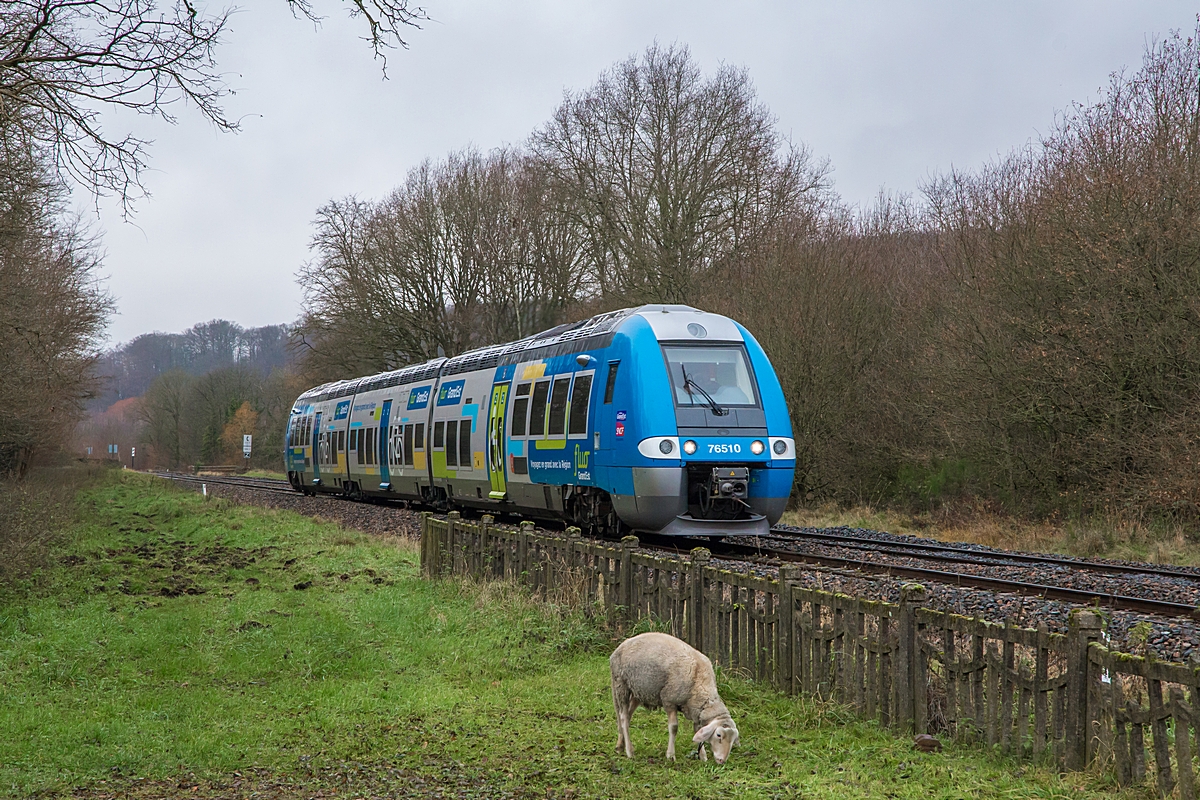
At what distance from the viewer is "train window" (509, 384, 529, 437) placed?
17.1 m

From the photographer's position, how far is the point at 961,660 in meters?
5.89

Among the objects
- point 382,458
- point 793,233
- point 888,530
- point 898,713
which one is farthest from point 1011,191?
point 898,713

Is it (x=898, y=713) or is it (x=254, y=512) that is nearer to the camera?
(x=898, y=713)

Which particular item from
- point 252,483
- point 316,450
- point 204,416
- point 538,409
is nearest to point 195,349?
point 204,416

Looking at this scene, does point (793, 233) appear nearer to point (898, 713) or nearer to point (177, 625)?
point (177, 625)

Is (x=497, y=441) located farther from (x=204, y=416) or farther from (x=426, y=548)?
(x=204, y=416)

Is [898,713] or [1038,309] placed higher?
[1038,309]

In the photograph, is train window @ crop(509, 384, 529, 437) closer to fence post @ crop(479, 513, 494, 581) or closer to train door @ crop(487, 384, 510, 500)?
train door @ crop(487, 384, 510, 500)

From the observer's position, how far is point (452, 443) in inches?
821

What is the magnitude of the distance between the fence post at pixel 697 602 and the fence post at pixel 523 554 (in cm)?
324

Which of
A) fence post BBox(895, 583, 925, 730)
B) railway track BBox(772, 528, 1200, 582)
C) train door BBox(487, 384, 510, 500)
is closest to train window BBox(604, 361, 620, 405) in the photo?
train door BBox(487, 384, 510, 500)

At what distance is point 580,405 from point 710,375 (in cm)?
203

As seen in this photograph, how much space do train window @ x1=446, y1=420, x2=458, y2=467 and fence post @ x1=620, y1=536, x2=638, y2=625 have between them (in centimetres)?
1170

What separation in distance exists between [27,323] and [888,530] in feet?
56.7
